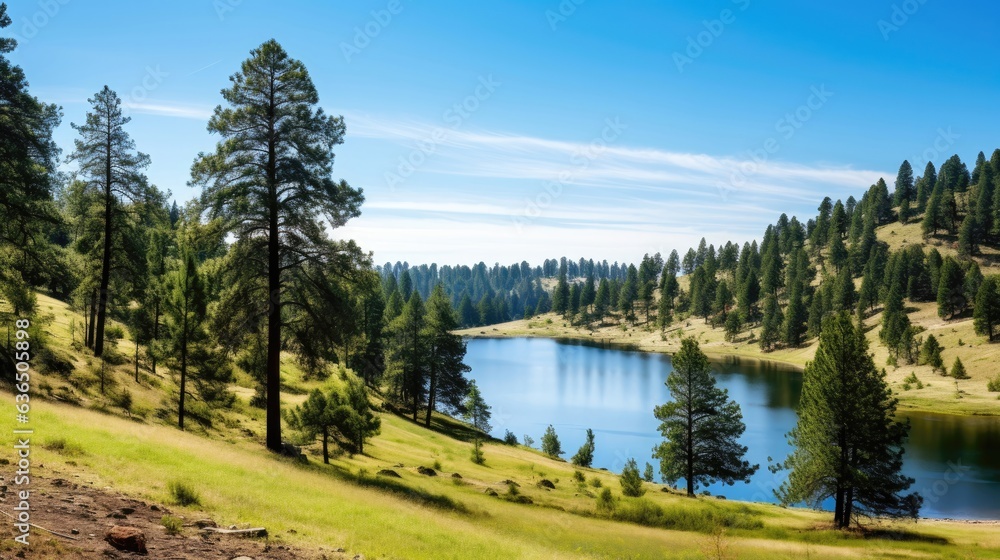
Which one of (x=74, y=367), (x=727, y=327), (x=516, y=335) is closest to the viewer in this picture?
(x=74, y=367)

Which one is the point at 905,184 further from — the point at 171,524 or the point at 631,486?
the point at 171,524

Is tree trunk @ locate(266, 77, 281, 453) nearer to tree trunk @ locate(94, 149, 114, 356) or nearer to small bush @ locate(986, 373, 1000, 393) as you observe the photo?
tree trunk @ locate(94, 149, 114, 356)

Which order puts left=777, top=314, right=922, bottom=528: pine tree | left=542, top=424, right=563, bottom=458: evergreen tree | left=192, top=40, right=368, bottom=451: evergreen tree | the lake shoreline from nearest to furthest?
left=192, top=40, right=368, bottom=451: evergreen tree
left=777, top=314, right=922, bottom=528: pine tree
left=542, top=424, right=563, bottom=458: evergreen tree
the lake shoreline

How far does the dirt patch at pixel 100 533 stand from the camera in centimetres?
863

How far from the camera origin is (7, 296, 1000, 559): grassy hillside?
545 inches

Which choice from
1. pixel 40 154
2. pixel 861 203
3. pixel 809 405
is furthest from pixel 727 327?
pixel 40 154

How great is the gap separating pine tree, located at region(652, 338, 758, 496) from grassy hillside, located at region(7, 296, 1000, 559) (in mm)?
2476

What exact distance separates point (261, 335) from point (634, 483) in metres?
22.0

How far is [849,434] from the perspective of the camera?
102ft

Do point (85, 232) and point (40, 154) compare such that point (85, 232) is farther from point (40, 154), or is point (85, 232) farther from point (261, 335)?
point (261, 335)

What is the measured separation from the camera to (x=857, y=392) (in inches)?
1200

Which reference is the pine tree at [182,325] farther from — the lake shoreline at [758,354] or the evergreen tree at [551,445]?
the lake shoreline at [758,354]

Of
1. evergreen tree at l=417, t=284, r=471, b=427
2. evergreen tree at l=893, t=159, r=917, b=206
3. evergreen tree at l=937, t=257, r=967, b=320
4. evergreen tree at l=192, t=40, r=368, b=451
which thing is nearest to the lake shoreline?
evergreen tree at l=937, t=257, r=967, b=320

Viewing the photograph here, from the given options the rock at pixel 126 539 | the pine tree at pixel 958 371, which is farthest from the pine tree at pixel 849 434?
the pine tree at pixel 958 371
